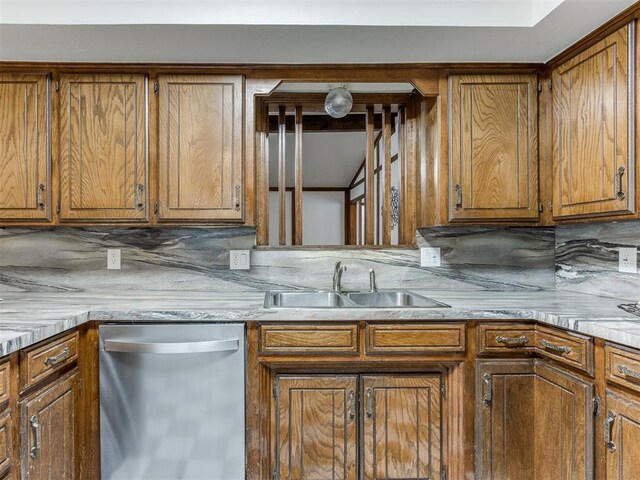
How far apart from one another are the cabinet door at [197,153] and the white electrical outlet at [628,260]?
5.96ft

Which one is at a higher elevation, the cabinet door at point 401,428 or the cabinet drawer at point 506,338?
the cabinet drawer at point 506,338

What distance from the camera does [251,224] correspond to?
2008 millimetres

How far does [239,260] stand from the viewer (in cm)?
228

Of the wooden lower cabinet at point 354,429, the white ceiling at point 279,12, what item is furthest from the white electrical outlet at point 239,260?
the white ceiling at point 279,12

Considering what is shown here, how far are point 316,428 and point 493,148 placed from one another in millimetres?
1529

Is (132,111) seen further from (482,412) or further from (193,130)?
(482,412)

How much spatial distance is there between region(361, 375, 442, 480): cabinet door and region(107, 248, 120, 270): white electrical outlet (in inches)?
58.9

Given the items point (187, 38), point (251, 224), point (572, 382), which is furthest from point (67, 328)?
point (572, 382)

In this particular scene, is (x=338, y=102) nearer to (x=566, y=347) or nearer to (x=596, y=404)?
(x=566, y=347)

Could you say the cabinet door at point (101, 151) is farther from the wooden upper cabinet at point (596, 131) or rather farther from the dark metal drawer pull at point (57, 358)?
the wooden upper cabinet at point (596, 131)

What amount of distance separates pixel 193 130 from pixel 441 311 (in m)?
1.40

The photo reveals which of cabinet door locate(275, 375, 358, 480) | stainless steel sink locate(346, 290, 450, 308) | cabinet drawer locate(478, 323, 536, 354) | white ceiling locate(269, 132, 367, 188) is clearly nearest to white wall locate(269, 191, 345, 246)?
white ceiling locate(269, 132, 367, 188)

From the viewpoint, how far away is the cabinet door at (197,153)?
197cm

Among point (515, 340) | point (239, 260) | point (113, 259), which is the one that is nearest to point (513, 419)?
point (515, 340)
